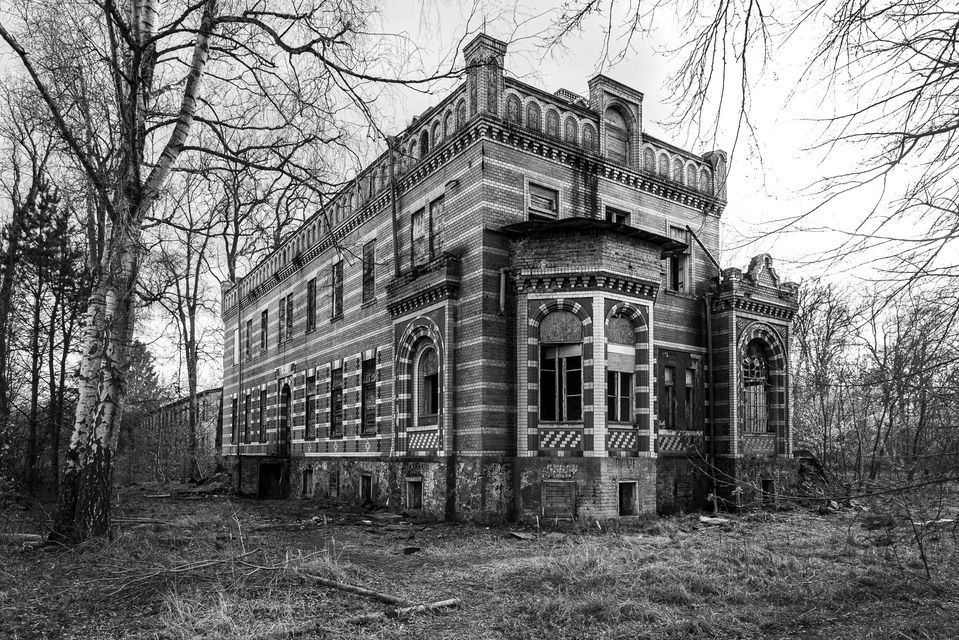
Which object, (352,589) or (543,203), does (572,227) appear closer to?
(543,203)

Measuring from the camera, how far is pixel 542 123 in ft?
64.0

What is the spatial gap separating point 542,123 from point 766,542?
12.1 meters

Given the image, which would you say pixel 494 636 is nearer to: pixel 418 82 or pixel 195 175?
pixel 418 82

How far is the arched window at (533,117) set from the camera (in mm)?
19266

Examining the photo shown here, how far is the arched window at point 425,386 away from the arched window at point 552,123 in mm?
7044

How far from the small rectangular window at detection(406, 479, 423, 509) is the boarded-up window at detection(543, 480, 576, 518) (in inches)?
174

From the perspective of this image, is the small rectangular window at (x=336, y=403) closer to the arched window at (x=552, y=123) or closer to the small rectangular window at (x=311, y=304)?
the small rectangular window at (x=311, y=304)

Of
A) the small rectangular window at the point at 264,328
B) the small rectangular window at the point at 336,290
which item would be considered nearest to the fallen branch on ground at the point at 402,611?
the small rectangular window at the point at 336,290

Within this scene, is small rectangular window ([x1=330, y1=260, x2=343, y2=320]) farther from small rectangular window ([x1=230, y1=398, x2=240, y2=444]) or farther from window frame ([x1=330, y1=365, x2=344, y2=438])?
small rectangular window ([x1=230, y1=398, x2=240, y2=444])

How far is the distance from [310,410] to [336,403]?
289 centimetres

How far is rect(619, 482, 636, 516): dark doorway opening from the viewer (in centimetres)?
1800

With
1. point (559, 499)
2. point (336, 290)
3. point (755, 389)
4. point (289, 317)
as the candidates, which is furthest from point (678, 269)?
point (289, 317)

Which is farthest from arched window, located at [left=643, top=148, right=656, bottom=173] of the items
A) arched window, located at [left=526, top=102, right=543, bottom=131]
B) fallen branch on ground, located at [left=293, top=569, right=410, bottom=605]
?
fallen branch on ground, located at [left=293, top=569, right=410, bottom=605]

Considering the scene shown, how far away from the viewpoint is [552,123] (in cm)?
1975
